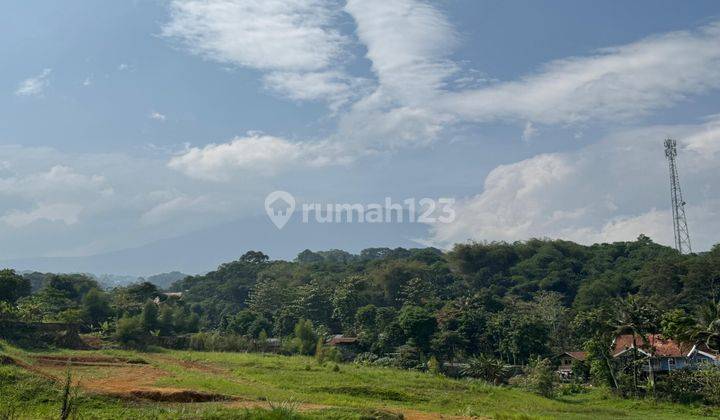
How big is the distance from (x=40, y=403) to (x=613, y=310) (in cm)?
3503

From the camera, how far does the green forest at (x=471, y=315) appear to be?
1652 inches

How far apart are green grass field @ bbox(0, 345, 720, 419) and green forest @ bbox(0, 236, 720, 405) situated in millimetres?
4231

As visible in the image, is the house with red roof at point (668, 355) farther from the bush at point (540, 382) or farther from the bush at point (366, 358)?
the bush at point (366, 358)

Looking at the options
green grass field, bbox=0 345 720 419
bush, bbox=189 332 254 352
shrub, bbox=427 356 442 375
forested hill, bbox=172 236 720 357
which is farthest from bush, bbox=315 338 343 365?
shrub, bbox=427 356 442 375

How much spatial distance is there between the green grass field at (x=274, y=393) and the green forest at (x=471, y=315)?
4.23m

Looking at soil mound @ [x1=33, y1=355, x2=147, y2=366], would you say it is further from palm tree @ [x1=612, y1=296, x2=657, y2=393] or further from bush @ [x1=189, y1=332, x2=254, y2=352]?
palm tree @ [x1=612, y1=296, x2=657, y2=393]

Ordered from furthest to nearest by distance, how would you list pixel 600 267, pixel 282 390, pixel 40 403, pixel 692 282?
pixel 600 267, pixel 692 282, pixel 282 390, pixel 40 403

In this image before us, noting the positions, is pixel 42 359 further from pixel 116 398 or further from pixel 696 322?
pixel 696 322

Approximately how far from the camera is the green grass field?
803 inches

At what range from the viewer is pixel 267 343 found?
57656mm

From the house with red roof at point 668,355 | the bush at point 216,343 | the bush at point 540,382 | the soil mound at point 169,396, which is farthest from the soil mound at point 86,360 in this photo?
the house with red roof at point 668,355

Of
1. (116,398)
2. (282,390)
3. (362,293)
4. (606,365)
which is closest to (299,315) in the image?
(362,293)

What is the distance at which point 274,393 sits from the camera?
1102 inches

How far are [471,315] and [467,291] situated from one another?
1301 inches
